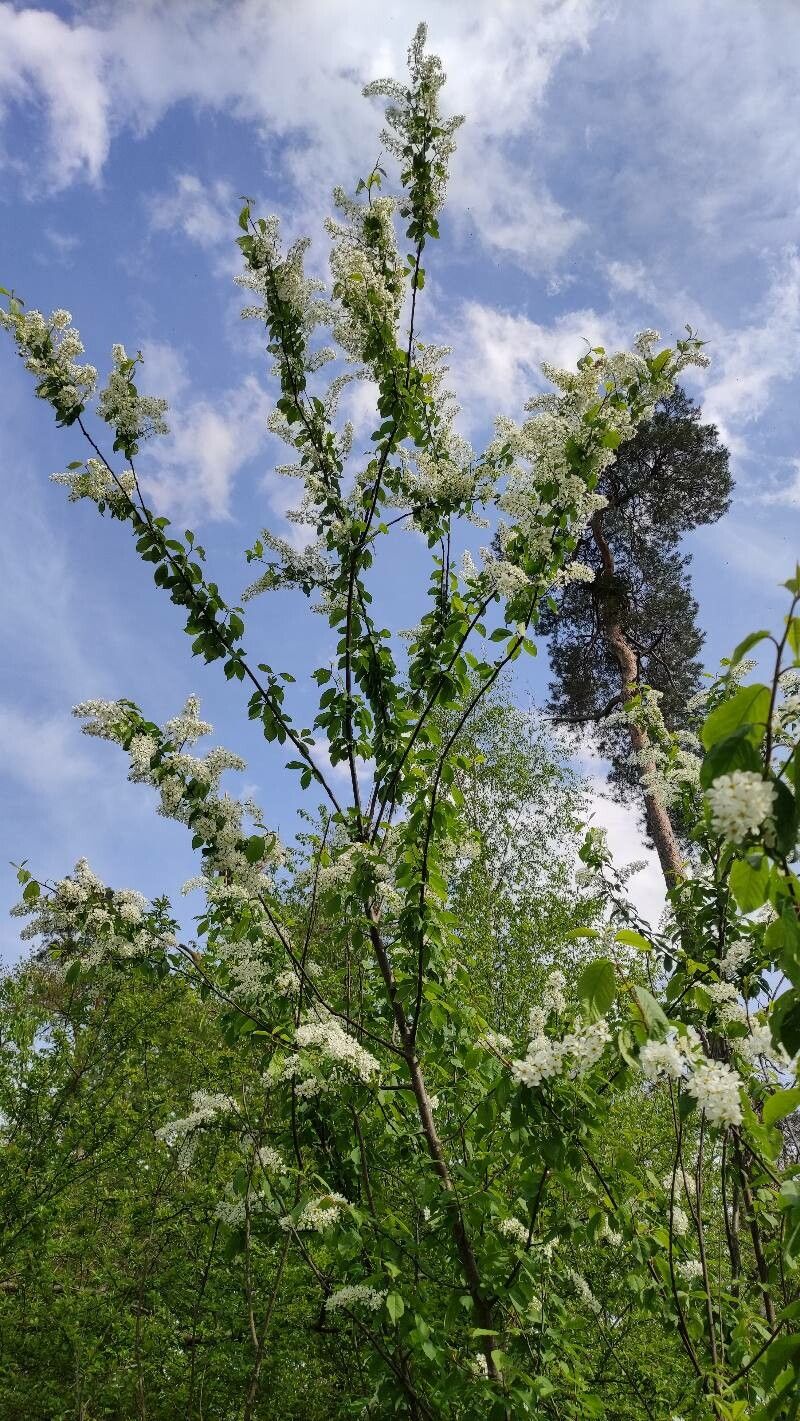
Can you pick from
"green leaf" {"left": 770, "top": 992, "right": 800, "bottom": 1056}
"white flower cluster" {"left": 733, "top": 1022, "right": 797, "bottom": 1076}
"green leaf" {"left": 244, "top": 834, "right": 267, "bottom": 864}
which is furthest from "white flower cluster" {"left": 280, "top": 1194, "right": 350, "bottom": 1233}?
"green leaf" {"left": 770, "top": 992, "right": 800, "bottom": 1056}

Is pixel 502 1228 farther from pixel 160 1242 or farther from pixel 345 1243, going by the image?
pixel 160 1242

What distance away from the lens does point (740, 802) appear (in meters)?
1.25

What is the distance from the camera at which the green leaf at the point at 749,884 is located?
1296mm

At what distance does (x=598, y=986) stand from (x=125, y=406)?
276cm

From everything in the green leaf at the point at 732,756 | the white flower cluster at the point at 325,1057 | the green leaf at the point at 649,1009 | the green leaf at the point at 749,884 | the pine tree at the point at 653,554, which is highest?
the pine tree at the point at 653,554

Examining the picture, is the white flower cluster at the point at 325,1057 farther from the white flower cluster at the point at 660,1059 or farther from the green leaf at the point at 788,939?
the green leaf at the point at 788,939

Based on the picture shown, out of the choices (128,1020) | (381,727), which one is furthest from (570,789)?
(381,727)

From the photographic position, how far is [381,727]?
11.3 ft

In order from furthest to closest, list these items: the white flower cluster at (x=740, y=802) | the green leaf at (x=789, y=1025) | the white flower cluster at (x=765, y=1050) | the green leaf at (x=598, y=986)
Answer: the white flower cluster at (x=765, y=1050)
the green leaf at (x=598, y=986)
the green leaf at (x=789, y=1025)
the white flower cluster at (x=740, y=802)

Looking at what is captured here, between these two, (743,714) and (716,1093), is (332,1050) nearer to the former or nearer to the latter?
(716,1093)

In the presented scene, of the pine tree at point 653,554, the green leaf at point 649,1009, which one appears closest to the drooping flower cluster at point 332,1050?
the green leaf at point 649,1009

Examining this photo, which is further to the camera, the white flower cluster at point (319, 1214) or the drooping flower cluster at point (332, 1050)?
the drooping flower cluster at point (332, 1050)

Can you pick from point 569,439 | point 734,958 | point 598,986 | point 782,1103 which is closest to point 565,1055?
point 598,986

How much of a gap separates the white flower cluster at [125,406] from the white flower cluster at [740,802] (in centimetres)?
274
